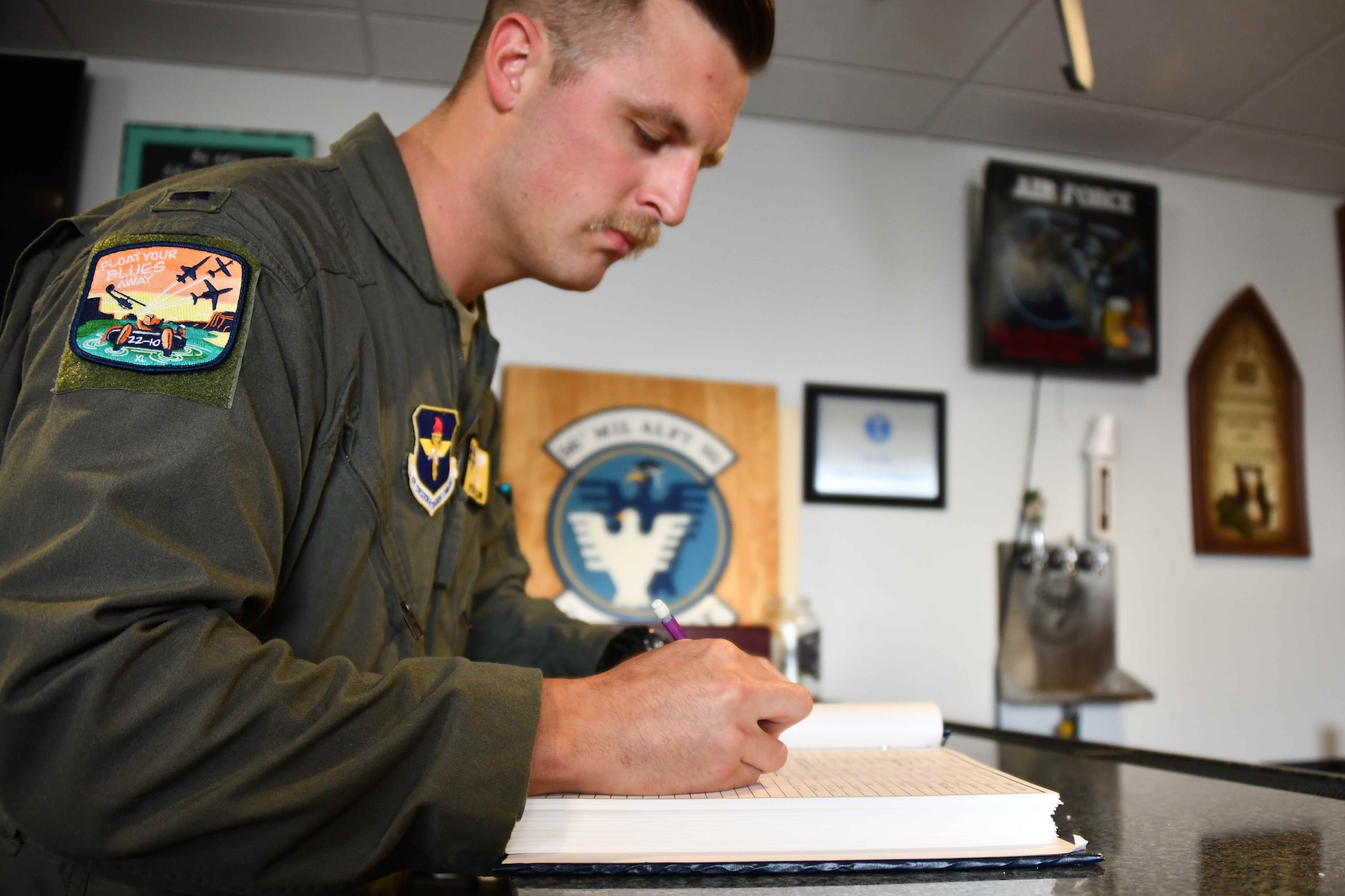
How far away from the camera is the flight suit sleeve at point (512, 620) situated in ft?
3.13

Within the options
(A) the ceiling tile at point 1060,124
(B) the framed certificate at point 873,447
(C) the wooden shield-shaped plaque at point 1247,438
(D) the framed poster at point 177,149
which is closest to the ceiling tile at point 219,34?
(D) the framed poster at point 177,149

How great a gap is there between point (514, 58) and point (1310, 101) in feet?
7.17

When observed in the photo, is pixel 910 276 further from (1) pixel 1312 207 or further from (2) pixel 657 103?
(2) pixel 657 103

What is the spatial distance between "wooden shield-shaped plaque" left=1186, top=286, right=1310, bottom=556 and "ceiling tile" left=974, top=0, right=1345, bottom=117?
0.68 metres

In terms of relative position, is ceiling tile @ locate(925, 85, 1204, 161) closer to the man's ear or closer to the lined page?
the man's ear

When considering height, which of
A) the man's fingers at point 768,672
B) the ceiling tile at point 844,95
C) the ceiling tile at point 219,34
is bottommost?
the man's fingers at point 768,672

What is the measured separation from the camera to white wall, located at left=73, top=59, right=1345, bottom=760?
2113 millimetres

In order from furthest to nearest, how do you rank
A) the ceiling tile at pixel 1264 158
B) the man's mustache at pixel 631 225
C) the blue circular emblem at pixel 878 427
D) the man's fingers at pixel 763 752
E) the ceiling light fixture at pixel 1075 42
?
the ceiling tile at pixel 1264 158 < the blue circular emblem at pixel 878 427 < the ceiling light fixture at pixel 1075 42 < the man's mustache at pixel 631 225 < the man's fingers at pixel 763 752

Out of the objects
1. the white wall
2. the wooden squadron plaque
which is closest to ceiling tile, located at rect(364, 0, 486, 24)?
the white wall

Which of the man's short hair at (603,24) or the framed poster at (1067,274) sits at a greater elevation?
the framed poster at (1067,274)

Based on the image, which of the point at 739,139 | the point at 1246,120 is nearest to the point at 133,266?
the point at 739,139

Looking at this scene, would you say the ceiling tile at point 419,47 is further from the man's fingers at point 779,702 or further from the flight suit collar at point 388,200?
the man's fingers at point 779,702

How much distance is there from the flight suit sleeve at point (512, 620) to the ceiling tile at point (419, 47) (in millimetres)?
1153

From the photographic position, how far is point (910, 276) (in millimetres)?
2324
